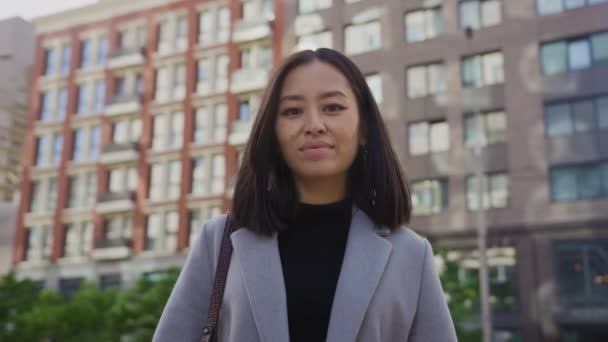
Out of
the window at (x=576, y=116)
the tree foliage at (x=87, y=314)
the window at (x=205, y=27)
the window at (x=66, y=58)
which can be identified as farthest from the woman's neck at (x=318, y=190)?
the window at (x=66, y=58)

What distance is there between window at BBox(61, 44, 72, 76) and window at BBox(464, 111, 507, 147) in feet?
76.0

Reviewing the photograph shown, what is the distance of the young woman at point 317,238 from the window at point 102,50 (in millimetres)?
36060

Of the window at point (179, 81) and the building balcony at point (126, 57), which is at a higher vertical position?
the building balcony at point (126, 57)

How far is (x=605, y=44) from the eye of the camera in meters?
24.4

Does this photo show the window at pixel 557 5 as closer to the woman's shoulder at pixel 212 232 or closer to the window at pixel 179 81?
the window at pixel 179 81

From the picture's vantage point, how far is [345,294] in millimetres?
2072

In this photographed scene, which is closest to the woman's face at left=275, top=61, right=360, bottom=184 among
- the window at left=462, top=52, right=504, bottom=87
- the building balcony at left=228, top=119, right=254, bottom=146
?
the window at left=462, top=52, right=504, bottom=87

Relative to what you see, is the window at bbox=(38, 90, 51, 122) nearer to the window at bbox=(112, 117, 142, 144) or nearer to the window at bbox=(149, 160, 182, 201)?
the window at bbox=(112, 117, 142, 144)

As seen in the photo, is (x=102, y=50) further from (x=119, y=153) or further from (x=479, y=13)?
(x=479, y=13)

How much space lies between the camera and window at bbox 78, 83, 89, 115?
119 feet

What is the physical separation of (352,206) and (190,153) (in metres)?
30.3

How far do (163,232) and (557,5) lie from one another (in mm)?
20406

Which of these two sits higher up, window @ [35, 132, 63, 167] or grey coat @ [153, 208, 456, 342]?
window @ [35, 132, 63, 167]

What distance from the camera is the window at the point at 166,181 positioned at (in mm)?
32188
